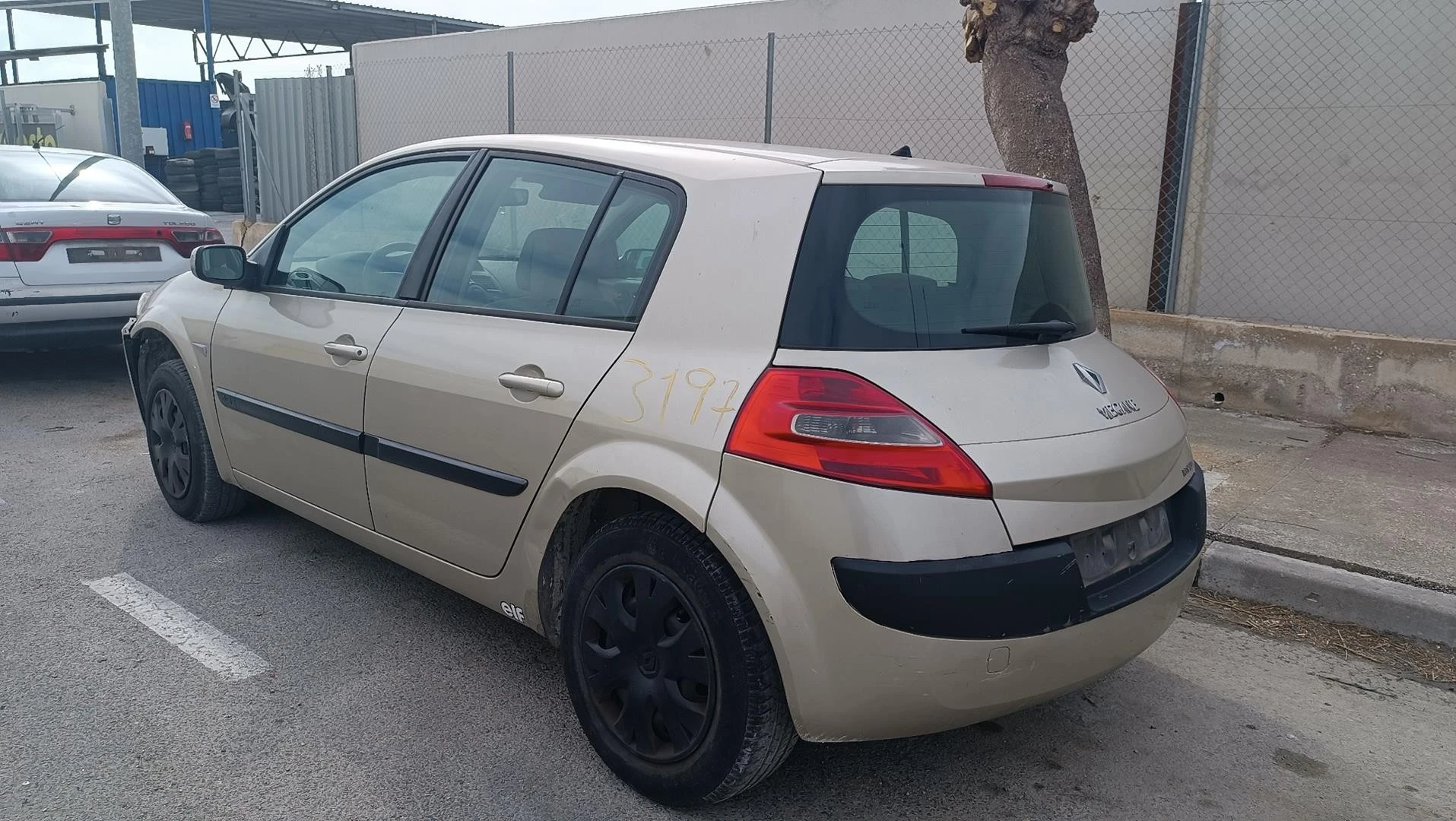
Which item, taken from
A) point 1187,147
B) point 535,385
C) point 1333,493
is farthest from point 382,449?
point 1187,147

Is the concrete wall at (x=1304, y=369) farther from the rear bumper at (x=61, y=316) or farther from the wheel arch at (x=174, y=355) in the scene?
the rear bumper at (x=61, y=316)

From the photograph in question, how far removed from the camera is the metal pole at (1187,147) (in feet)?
22.4

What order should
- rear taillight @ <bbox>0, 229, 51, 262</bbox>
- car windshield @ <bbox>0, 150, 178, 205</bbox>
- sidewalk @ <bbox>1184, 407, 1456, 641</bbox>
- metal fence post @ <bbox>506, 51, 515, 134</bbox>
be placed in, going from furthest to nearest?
metal fence post @ <bbox>506, 51, 515, 134</bbox>
car windshield @ <bbox>0, 150, 178, 205</bbox>
rear taillight @ <bbox>0, 229, 51, 262</bbox>
sidewalk @ <bbox>1184, 407, 1456, 641</bbox>

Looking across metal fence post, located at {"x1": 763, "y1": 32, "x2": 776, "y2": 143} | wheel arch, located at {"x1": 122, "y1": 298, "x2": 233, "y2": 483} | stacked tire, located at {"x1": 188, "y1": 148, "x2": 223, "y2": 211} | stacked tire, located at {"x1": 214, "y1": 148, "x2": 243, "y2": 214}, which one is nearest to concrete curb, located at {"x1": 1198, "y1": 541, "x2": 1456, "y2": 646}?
wheel arch, located at {"x1": 122, "y1": 298, "x2": 233, "y2": 483}

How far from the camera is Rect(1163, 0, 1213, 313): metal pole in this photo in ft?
22.4

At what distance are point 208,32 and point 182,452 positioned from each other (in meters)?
23.8

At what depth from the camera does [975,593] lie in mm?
2387

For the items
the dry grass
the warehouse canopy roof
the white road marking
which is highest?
the warehouse canopy roof

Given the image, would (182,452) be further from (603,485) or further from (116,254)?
(116,254)

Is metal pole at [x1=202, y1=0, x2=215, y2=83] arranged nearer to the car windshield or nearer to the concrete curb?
the car windshield

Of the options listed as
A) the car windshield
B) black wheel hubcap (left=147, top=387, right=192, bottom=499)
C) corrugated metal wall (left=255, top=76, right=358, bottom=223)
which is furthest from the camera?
corrugated metal wall (left=255, top=76, right=358, bottom=223)

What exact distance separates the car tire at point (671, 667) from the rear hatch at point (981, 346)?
531mm

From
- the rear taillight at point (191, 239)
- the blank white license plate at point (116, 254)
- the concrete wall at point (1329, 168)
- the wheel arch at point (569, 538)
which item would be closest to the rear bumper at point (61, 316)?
the blank white license plate at point (116, 254)

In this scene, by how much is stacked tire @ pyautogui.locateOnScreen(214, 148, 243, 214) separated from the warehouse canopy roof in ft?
11.0
